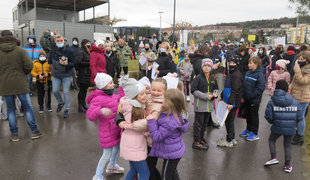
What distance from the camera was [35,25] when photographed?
20.5 meters

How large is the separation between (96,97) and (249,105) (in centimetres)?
345

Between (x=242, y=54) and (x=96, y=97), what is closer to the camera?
(x=96, y=97)

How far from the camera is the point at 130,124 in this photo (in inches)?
98.9

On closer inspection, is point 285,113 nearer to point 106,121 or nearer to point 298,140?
point 298,140

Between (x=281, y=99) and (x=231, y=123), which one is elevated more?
(x=281, y=99)

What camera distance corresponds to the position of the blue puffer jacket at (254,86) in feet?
15.4

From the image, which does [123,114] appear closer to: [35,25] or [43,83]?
[43,83]

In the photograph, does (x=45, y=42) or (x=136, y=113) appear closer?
(x=136, y=113)

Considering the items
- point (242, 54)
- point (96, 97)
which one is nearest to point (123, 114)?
point (96, 97)

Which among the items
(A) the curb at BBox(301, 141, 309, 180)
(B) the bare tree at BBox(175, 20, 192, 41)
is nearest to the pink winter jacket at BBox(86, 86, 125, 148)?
(A) the curb at BBox(301, 141, 309, 180)

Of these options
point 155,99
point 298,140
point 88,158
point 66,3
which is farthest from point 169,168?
point 66,3

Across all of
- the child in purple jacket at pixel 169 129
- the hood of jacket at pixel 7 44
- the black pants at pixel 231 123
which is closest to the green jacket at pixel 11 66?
the hood of jacket at pixel 7 44

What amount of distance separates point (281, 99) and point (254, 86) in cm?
122

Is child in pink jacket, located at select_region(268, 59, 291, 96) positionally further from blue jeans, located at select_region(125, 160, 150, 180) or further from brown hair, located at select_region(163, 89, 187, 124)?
blue jeans, located at select_region(125, 160, 150, 180)
